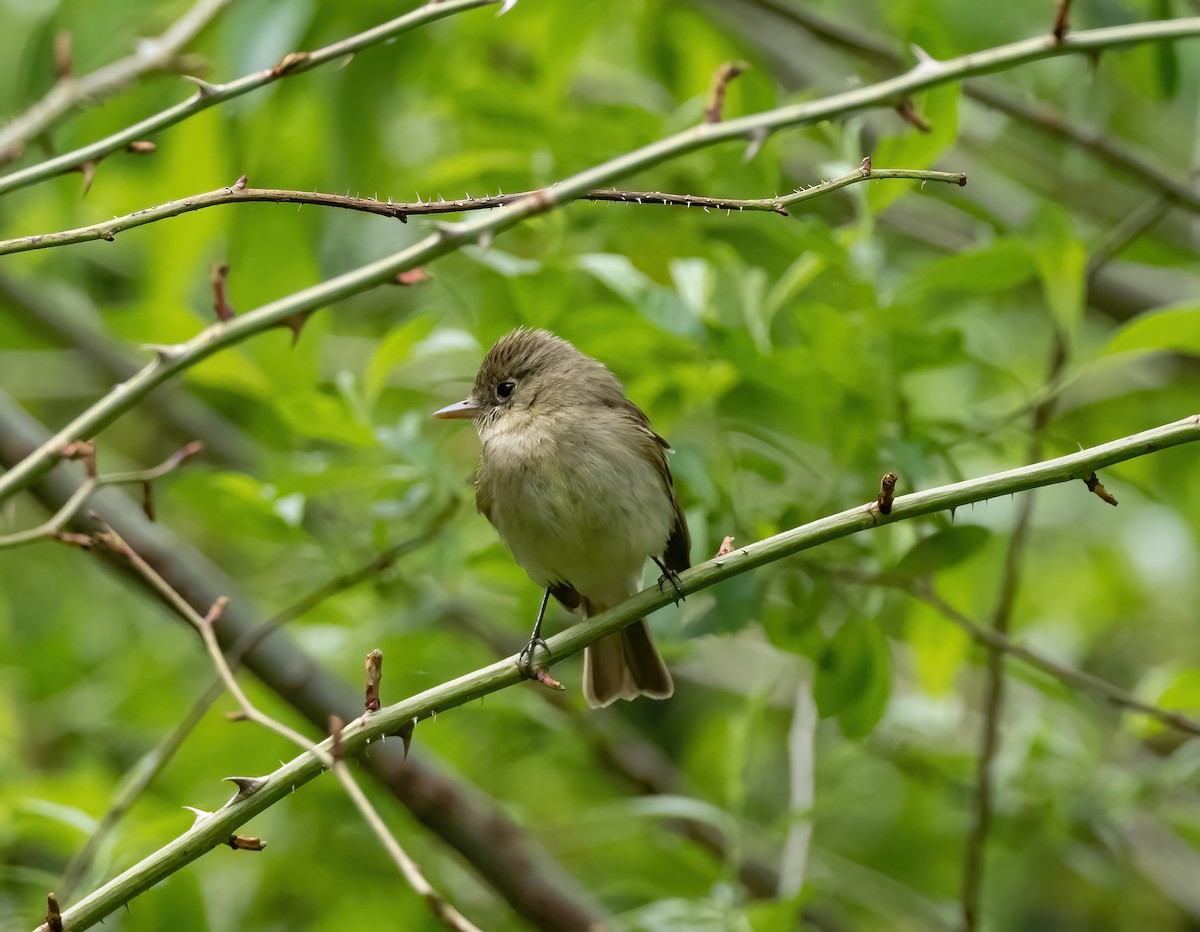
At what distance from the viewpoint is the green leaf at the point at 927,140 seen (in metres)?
3.36

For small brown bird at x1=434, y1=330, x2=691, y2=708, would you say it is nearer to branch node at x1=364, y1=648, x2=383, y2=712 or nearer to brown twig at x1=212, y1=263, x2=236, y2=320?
branch node at x1=364, y1=648, x2=383, y2=712

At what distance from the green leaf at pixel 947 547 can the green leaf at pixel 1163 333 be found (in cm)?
55

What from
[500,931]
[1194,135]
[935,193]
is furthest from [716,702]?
[1194,135]

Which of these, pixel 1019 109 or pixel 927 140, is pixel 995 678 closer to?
pixel 927 140

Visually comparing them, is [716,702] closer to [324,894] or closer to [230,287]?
[324,894]

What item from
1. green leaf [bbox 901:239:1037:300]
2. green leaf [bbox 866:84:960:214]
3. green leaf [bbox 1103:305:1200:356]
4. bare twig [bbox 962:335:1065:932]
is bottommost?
bare twig [bbox 962:335:1065:932]

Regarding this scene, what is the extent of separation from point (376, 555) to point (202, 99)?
2104 millimetres

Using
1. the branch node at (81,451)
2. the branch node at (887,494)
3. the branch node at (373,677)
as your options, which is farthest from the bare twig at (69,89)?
the branch node at (887,494)

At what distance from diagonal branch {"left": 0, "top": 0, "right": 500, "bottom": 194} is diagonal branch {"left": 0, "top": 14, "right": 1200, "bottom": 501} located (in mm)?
98

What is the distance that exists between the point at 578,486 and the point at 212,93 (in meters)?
1.96

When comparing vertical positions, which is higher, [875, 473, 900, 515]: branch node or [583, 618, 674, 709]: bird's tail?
[875, 473, 900, 515]: branch node

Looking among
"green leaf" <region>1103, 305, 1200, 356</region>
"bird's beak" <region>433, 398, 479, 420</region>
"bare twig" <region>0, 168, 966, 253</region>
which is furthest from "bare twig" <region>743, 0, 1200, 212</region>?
"bare twig" <region>0, 168, 966, 253</region>

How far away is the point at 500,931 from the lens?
17.9ft

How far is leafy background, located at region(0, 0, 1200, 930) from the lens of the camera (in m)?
3.63
